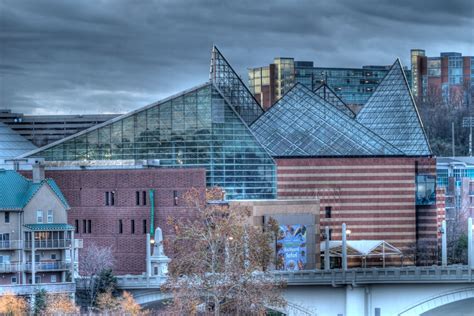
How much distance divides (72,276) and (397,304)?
2439 cm

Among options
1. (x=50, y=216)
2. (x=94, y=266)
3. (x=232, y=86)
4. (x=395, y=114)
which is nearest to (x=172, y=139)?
(x=94, y=266)

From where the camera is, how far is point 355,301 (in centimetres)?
13388

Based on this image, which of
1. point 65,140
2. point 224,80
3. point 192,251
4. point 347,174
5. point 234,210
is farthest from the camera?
point 224,80

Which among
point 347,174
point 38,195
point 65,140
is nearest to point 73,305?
point 38,195

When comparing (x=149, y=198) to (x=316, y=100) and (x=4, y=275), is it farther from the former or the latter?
(x=316, y=100)

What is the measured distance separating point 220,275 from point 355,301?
990 inches

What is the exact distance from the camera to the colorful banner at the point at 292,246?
150 m

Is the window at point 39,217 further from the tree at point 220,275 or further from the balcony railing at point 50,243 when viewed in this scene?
the tree at point 220,275

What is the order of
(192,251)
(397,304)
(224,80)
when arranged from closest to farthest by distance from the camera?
(192,251), (397,304), (224,80)

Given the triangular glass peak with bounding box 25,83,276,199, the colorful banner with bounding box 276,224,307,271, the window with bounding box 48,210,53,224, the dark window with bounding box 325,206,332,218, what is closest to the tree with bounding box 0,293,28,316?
the window with bounding box 48,210,53,224

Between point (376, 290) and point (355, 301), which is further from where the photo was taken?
point (376, 290)

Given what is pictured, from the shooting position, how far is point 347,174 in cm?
16938

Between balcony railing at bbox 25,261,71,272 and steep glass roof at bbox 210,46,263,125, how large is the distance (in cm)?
6135

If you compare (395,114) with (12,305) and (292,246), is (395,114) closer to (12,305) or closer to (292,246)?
(292,246)
